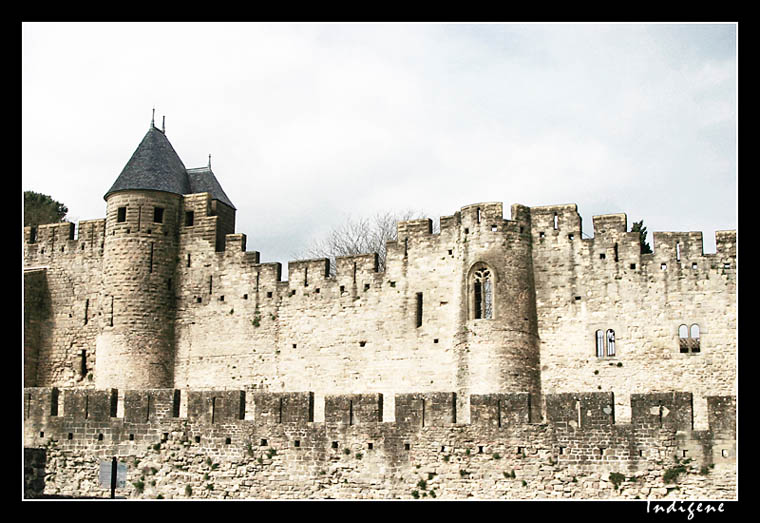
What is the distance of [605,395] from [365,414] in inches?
172

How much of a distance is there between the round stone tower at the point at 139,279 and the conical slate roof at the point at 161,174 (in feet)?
0.12

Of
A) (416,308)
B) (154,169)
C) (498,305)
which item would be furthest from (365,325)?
(154,169)

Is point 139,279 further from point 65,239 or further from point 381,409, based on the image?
point 381,409

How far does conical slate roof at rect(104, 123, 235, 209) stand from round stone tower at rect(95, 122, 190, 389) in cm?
4

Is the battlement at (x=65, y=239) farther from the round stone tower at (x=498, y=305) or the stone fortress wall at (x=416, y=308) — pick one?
the round stone tower at (x=498, y=305)

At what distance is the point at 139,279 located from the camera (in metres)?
31.1

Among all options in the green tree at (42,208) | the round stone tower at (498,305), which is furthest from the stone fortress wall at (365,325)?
the green tree at (42,208)

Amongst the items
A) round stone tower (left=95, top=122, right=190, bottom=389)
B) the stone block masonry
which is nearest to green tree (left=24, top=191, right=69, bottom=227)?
round stone tower (left=95, top=122, right=190, bottom=389)

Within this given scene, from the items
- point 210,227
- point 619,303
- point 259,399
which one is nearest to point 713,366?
point 619,303

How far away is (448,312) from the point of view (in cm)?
2872

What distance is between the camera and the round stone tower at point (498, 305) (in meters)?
27.3

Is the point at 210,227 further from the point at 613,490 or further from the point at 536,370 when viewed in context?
the point at 613,490

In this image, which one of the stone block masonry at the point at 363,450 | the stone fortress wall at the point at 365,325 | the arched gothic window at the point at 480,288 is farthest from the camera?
the arched gothic window at the point at 480,288

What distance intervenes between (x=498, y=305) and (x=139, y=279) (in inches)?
420
